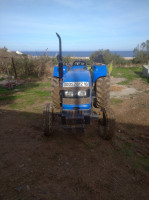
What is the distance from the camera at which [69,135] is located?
3762 mm

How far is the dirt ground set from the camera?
6.88 ft

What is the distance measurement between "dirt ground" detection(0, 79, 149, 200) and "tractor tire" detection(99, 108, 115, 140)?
157 millimetres

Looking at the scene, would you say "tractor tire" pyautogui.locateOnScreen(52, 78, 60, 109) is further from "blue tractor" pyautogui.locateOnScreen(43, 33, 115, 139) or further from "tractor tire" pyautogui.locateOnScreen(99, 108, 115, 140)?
"tractor tire" pyautogui.locateOnScreen(99, 108, 115, 140)

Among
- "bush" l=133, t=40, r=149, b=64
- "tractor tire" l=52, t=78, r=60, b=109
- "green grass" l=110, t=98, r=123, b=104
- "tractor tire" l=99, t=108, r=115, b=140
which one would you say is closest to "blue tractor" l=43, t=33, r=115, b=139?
"tractor tire" l=99, t=108, r=115, b=140

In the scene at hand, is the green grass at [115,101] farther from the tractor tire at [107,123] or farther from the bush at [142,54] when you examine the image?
the bush at [142,54]

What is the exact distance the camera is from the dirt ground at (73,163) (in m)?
2.10

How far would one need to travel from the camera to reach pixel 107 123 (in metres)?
3.31

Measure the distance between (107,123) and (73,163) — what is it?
1.12m

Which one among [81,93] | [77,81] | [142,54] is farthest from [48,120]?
[142,54]

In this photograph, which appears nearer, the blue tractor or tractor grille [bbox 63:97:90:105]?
the blue tractor

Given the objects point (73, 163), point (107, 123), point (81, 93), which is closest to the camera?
point (73, 163)

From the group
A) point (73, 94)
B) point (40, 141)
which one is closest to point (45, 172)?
point (40, 141)

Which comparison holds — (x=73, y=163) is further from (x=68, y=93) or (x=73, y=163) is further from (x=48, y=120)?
(x=68, y=93)

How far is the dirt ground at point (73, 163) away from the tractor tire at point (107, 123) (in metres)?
0.16
